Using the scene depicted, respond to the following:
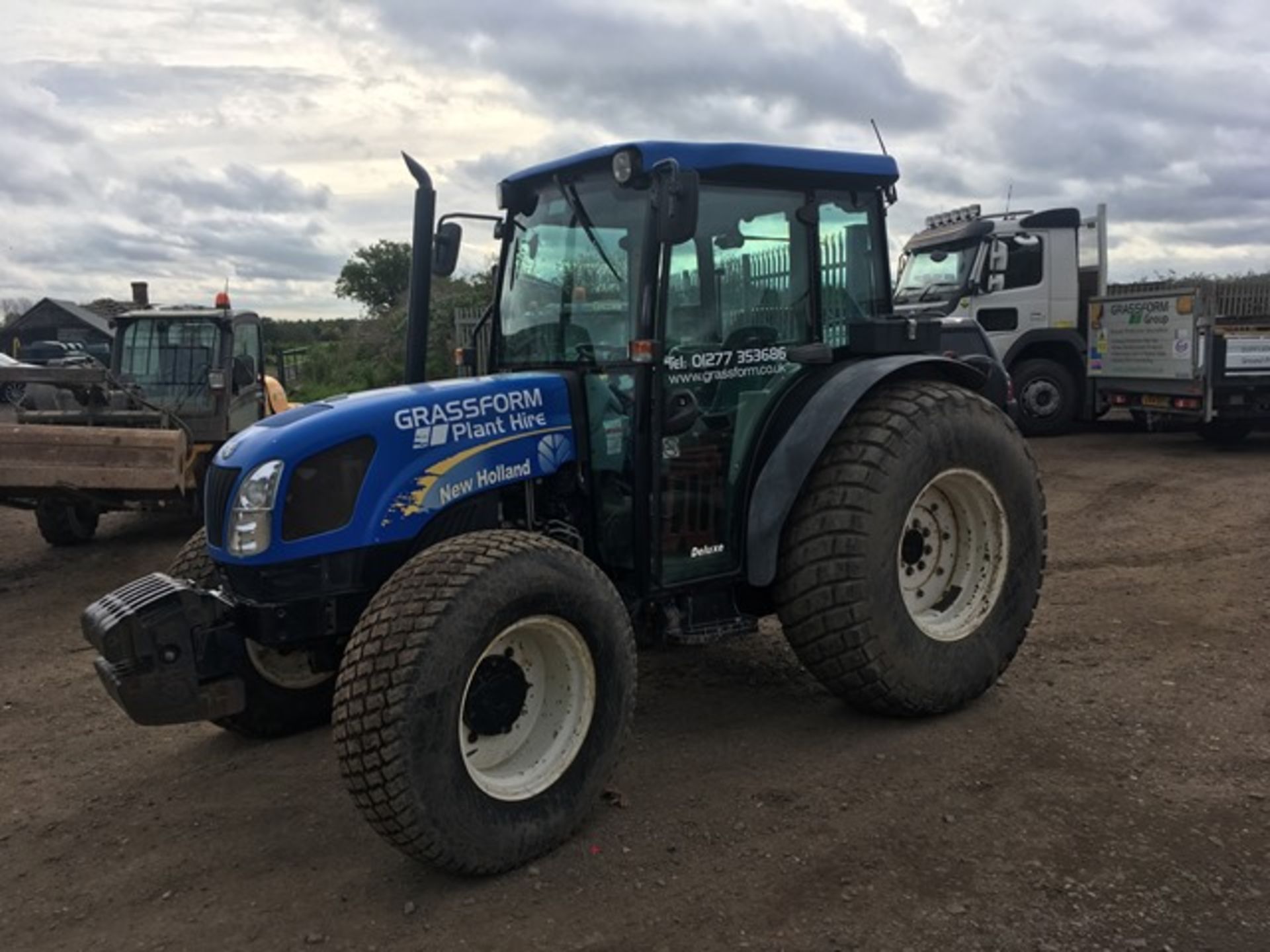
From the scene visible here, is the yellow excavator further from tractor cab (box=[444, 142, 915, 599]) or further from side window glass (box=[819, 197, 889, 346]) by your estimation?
side window glass (box=[819, 197, 889, 346])

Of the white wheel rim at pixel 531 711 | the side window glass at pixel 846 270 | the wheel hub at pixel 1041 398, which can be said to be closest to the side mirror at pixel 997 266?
the wheel hub at pixel 1041 398

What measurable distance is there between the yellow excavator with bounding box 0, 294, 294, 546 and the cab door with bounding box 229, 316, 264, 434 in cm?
2

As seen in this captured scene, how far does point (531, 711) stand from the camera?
342cm

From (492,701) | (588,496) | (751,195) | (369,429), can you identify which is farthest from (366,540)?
(751,195)

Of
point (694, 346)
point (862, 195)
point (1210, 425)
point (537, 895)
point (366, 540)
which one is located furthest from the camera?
point (1210, 425)

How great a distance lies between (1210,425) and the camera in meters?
12.6

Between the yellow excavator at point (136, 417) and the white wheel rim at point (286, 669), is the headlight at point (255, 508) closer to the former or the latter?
the white wheel rim at point (286, 669)

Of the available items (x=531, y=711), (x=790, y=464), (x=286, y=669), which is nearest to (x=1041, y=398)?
(x=790, y=464)

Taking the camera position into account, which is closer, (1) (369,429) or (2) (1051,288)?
(1) (369,429)

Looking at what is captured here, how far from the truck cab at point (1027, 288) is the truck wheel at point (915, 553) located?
8.37 m

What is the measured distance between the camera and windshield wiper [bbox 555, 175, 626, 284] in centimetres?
400

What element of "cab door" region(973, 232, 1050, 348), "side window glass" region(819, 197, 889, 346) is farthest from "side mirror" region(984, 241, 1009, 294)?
"side window glass" region(819, 197, 889, 346)

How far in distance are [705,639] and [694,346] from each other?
3.76 feet

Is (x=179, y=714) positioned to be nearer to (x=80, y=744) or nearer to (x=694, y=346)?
(x=80, y=744)
